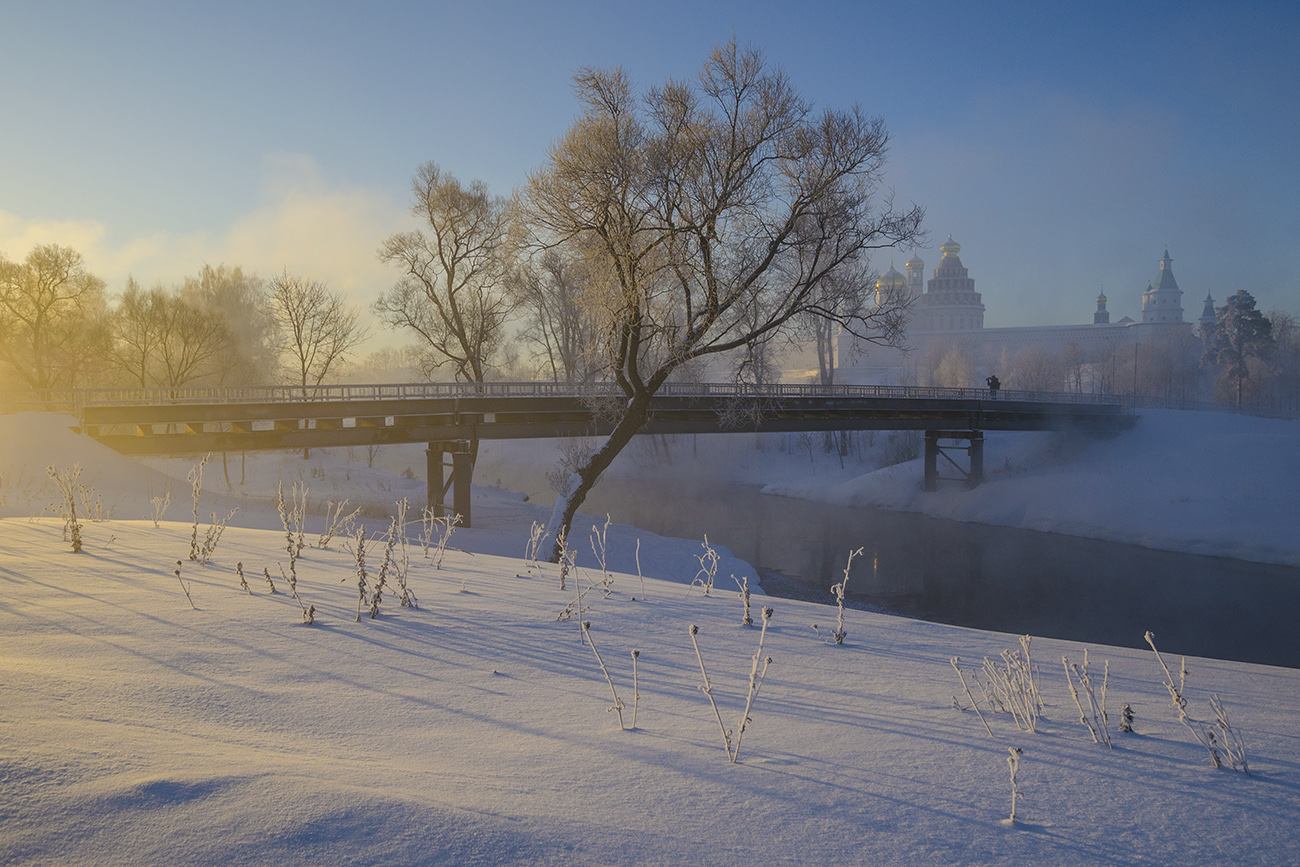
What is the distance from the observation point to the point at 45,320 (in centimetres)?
3747

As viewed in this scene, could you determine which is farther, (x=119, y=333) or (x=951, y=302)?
(x=951, y=302)

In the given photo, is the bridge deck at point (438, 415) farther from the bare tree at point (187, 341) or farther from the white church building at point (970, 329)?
the white church building at point (970, 329)

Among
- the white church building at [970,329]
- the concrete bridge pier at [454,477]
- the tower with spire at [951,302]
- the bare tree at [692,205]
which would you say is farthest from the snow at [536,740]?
the tower with spire at [951,302]

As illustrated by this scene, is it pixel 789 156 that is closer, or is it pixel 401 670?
pixel 401 670

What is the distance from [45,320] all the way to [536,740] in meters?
46.1

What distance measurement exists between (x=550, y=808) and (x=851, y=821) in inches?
40.5

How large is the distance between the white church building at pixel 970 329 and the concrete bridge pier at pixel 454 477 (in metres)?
92.7

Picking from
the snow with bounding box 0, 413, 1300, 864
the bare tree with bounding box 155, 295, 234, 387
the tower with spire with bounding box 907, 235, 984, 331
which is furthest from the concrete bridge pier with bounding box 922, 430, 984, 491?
the tower with spire with bounding box 907, 235, 984, 331

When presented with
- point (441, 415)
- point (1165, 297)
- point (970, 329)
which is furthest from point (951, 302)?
point (441, 415)

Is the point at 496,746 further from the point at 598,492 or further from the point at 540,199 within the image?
the point at 598,492

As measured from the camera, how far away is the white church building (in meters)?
126

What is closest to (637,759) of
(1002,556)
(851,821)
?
(851,821)

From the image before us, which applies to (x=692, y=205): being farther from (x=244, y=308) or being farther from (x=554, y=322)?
(x=244, y=308)

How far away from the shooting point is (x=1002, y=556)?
91.3ft
